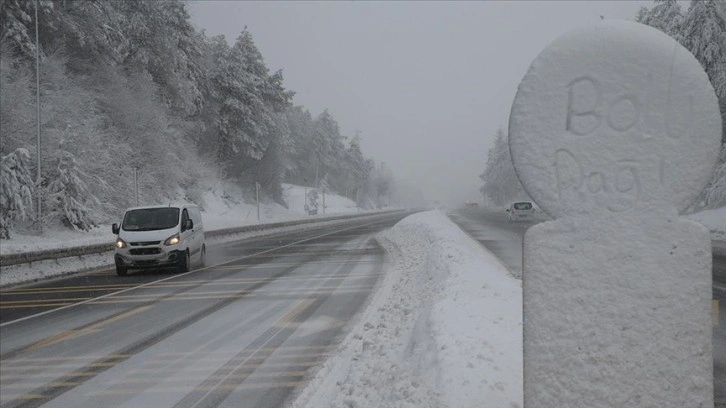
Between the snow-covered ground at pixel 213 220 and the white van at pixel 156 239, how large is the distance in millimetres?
3689

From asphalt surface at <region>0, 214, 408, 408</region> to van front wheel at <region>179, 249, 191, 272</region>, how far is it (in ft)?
3.29

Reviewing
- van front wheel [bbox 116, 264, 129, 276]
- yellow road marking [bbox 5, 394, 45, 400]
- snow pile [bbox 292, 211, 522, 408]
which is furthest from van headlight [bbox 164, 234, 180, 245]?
yellow road marking [bbox 5, 394, 45, 400]

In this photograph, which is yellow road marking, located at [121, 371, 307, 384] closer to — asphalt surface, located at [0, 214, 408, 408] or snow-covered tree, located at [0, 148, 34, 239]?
asphalt surface, located at [0, 214, 408, 408]

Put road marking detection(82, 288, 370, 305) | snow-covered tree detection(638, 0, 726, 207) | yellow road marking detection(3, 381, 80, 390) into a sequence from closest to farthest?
yellow road marking detection(3, 381, 80, 390) → road marking detection(82, 288, 370, 305) → snow-covered tree detection(638, 0, 726, 207)

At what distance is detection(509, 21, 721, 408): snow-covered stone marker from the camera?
2.38 m

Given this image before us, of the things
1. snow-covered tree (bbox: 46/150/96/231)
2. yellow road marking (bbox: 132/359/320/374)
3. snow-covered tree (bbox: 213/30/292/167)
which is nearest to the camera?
yellow road marking (bbox: 132/359/320/374)

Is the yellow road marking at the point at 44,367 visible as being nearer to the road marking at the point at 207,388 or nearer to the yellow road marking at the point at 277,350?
the yellow road marking at the point at 277,350

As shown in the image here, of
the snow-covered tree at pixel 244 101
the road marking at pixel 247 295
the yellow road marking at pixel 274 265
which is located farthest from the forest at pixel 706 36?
the snow-covered tree at pixel 244 101

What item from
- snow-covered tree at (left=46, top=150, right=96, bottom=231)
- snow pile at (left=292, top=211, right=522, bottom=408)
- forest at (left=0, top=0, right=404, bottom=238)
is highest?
forest at (left=0, top=0, right=404, bottom=238)

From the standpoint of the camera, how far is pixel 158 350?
6.87 meters

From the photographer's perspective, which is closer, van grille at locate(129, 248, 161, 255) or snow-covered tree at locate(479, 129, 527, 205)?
van grille at locate(129, 248, 161, 255)

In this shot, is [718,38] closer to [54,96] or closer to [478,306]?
[478,306]

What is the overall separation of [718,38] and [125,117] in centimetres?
3896

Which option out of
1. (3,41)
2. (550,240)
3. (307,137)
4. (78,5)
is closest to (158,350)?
(550,240)
